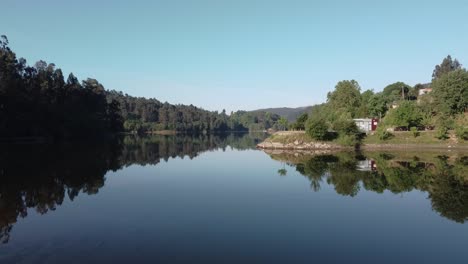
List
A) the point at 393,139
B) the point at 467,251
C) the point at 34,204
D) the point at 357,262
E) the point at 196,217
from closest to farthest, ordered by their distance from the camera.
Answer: the point at 357,262
the point at 467,251
the point at 196,217
the point at 34,204
the point at 393,139

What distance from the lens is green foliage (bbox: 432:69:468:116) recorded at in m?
86.3

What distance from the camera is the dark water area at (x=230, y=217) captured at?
1547 centimetres

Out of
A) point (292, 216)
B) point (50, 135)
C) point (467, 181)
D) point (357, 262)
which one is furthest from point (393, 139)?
point (50, 135)

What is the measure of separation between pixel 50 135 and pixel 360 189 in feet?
280

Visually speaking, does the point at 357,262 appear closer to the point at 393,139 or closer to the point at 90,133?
the point at 393,139

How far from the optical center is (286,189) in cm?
3152

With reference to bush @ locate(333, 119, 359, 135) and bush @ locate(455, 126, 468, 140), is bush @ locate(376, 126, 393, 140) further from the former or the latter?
bush @ locate(455, 126, 468, 140)

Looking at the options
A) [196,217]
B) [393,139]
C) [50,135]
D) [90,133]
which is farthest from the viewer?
[90,133]

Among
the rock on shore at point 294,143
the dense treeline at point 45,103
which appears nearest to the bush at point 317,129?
the rock on shore at point 294,143

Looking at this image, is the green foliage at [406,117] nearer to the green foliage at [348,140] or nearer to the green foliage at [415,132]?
the green foliage at [415,132]

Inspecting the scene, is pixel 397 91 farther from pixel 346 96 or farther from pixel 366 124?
pixel 366 124

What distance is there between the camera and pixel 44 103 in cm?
8881

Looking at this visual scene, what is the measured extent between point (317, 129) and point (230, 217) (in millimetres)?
61163

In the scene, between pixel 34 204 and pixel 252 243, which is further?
pixel 34 204
